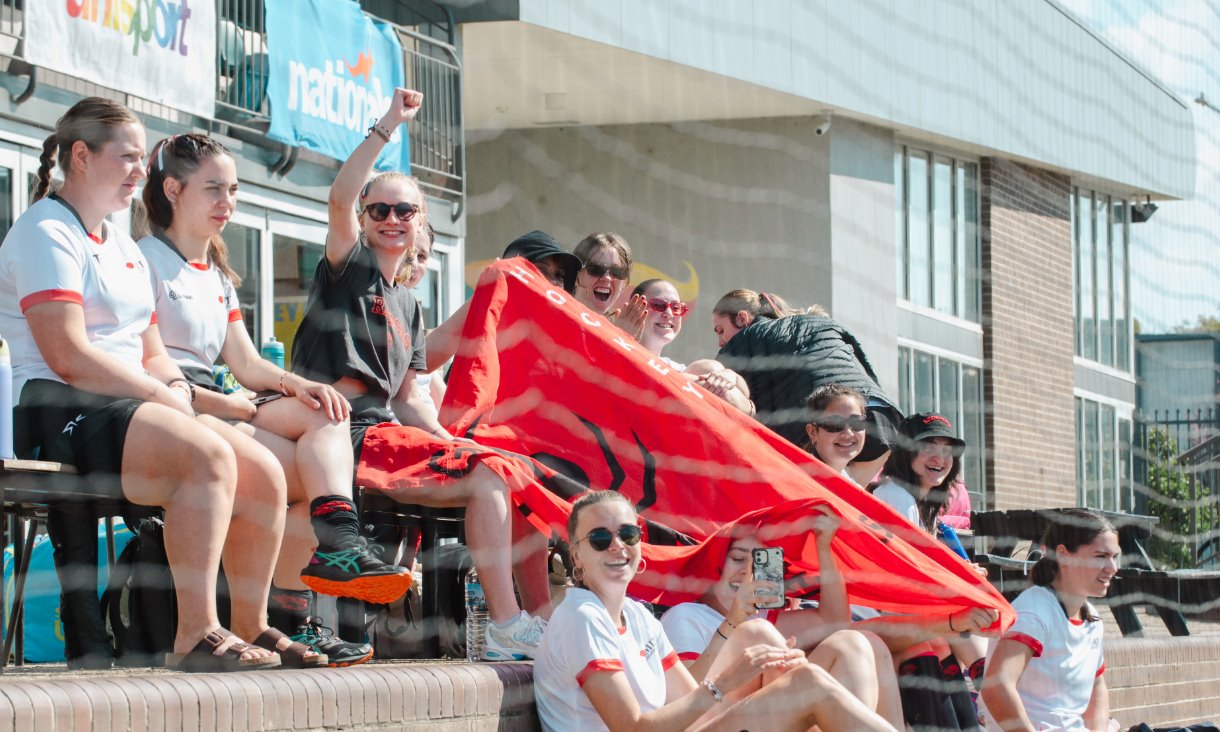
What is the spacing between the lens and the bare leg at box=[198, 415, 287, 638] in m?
3.06

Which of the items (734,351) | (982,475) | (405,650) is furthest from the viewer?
(982,475)

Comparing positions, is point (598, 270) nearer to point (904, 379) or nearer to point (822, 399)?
point (822, 399)

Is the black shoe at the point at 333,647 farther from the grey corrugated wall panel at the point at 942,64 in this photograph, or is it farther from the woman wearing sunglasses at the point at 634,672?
the grey corrugated wall panel at the point at 942,64

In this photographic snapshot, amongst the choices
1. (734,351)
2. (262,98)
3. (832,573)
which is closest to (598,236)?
(734,351)

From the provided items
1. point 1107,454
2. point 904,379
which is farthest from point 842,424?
point 1107,454

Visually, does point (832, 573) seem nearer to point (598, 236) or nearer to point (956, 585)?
point (956, 585)

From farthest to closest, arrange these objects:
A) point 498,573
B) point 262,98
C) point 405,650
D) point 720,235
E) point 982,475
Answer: point 982,475 → point 720,235 → point 262,98 → point 405,650 → point 498,573

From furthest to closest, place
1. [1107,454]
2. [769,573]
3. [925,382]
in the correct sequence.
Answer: [1107,454], [925,382], [769,573]

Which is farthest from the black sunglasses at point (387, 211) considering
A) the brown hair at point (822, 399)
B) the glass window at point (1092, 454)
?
the glass window at point (1092, 454)

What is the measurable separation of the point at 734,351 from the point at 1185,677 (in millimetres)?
2856

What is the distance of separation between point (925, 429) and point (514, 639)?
176 cm

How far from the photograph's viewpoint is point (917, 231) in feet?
38.4

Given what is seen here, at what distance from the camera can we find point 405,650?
397 centimetres

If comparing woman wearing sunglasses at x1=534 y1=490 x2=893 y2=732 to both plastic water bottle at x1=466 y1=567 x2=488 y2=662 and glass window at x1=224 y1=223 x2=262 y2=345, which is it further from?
glass window at x1=224 y1=223 x2=262 y2=345
